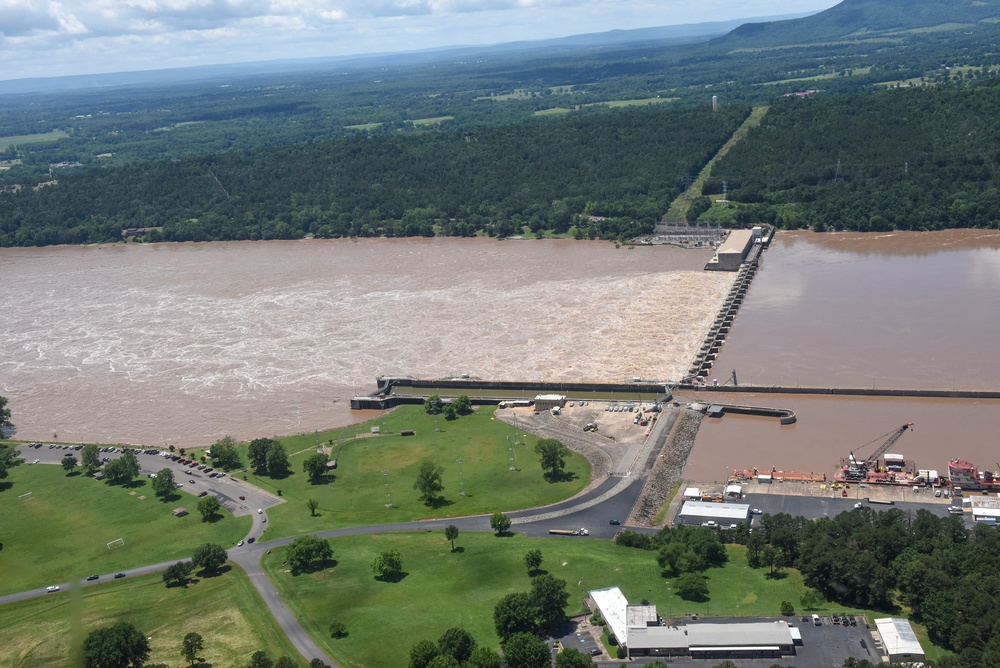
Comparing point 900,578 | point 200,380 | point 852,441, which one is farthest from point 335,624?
point 200,380

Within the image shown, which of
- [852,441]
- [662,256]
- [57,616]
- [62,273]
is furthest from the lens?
[62,273]

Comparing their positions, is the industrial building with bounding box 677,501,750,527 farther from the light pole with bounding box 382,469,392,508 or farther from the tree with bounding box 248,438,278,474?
the tree with bounding box 248,438,278,474

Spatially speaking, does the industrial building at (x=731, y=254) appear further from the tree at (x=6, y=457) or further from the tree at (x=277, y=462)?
the tree at (x=6, y=457)

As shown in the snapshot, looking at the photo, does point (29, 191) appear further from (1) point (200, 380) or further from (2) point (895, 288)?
(2) point (895, 288)

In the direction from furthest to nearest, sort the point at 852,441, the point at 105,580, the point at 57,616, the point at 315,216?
1. the point at 315,216
2. the point at 852,441
3. the point at 105,580
4. the point at 57,616

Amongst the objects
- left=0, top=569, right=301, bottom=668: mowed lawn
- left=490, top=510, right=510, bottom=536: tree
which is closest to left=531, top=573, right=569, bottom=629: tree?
left=490, top=510, right=510, bottom=536: tree

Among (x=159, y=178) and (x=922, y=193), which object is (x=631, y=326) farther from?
(x=159, y=178)

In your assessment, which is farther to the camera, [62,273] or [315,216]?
[315,216]
